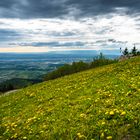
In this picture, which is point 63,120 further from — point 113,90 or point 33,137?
point 113,90

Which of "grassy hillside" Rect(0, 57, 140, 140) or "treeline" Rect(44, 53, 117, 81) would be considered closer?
"grassy hillside" Rect(0, 57, 140, 140)

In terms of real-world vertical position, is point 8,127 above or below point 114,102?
below

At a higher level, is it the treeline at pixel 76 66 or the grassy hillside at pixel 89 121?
the grassy hillside at pixel 89 121

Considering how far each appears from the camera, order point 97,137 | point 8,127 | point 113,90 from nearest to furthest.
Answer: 1. point 97,137
2. point 8,127
3. point 113,90

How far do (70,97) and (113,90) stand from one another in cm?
390

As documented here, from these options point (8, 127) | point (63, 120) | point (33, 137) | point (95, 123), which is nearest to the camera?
point (95, 123)

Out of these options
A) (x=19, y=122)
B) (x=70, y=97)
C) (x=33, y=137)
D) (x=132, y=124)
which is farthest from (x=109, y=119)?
(x=70, y=97)

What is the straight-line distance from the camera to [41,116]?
18766mm

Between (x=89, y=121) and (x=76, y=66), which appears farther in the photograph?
(x=76, y=66)

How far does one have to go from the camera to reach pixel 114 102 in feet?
54.4

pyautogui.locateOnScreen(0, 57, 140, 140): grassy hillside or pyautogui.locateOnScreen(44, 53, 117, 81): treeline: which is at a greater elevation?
pyautogui.locateOnScreen(0, 57, 140, 140): grassy hillside

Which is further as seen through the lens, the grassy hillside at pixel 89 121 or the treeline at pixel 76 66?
the treeline at pixel 76 66

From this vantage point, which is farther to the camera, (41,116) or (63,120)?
(41,116)

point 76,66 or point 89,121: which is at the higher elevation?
point 89,121
